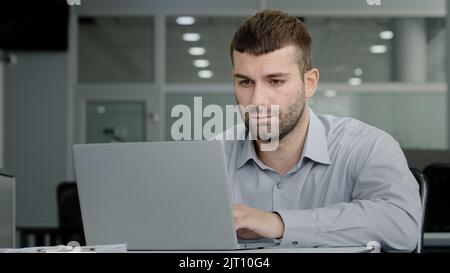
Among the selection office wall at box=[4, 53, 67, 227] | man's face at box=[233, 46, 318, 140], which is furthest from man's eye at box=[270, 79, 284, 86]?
office wall at box=[4, 53, 67, 227]

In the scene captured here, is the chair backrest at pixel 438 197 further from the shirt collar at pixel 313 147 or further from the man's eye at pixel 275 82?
the man's eye at pixel 275 82

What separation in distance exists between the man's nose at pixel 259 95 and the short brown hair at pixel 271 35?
75 millimetres

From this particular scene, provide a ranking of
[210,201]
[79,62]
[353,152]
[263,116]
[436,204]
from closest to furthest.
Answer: [210,201] < [263,116] < [353,152] < [436,204] < [79,62]

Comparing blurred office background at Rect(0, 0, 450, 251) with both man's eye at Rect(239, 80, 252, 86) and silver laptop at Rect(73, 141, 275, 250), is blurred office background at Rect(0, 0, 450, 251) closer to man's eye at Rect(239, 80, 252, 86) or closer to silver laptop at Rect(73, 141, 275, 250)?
man's eye at Rect(239, 80, 252, 86)

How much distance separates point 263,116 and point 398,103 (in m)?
4.45

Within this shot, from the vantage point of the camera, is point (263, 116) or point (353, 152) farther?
point (353, 152)

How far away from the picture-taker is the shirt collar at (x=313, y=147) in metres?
1.50

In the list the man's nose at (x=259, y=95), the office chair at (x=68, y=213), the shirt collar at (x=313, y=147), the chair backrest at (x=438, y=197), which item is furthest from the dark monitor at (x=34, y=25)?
the man's nose at (x=259, y=95)

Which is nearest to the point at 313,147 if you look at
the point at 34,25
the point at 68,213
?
the point at 68,213

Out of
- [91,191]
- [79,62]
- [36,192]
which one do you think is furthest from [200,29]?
[91,191]

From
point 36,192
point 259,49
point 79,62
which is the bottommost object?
point 36,192
